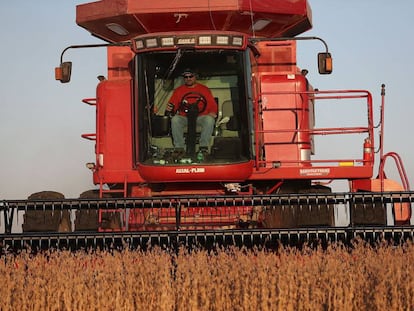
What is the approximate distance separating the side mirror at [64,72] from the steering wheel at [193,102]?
3.93ft

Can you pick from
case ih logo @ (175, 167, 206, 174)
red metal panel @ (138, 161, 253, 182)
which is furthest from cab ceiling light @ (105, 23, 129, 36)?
case ih logo @ (175, 167, 206, 174)

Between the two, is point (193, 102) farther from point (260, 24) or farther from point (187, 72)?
point (260, 24)

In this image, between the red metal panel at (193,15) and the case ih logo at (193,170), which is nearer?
the case ih logo at (193,170)

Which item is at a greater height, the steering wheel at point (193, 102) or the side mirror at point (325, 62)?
the side mirror at point (325, 62)

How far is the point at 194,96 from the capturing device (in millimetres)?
9242

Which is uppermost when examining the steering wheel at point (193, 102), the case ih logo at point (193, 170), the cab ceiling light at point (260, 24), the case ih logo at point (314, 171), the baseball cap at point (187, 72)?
the cab ceiling light at point (260, 24)

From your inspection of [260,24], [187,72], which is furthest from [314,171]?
[260,24]

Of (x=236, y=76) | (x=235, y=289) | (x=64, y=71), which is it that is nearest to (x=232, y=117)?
(x=236, y=76)

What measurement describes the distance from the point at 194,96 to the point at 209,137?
0.50 m

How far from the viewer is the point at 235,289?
630 centimetres

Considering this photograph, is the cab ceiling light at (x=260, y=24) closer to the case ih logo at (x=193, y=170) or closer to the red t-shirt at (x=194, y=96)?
the red t-shirt at (x=194, y=96)

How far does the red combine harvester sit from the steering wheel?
1 cm

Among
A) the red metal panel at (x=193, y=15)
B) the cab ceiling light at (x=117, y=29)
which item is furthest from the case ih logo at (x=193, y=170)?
the cab ceiling light at (x=117, y=29)

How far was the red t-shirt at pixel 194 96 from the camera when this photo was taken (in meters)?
9.16
